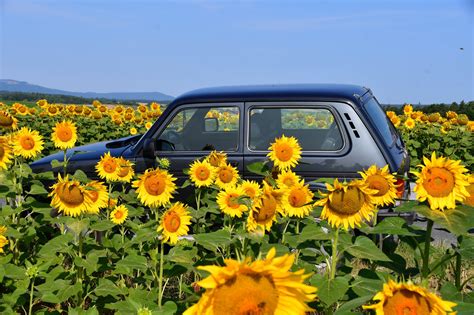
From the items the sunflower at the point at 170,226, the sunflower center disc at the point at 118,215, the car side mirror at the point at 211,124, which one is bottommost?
the sunflower center disc at the point at 118,215

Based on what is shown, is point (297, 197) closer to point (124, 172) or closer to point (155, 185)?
point (155, 185)

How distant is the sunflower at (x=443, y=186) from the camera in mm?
1964

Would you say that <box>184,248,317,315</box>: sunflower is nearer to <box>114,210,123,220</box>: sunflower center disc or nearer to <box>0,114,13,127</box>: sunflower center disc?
<box>114,210,123,220</box>: sunflower center disc

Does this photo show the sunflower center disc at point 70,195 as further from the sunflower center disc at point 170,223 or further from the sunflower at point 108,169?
the sunflower at point 108,169

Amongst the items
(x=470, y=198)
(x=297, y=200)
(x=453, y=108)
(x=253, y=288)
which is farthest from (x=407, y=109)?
(x=253, y=288)

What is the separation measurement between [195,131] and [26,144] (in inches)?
82.0

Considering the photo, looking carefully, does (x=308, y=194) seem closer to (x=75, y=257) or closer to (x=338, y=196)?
(x=338, y=196)

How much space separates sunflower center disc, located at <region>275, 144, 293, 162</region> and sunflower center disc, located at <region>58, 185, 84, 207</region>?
1.64 meters

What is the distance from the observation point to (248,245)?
2.60 metres

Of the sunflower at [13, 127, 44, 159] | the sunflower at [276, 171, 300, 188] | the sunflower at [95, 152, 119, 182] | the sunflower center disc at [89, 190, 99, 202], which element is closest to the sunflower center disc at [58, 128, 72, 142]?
the sunflower at [13, 127, 44, 159]

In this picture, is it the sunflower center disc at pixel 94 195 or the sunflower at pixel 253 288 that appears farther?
the sunflower center disc at pixel 94 195

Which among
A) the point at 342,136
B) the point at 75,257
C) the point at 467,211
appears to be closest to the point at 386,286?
the point at 467,211

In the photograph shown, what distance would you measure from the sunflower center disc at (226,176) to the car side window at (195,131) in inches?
75.7

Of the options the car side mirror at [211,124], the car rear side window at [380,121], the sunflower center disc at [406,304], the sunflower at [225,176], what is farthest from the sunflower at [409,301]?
the car side mirror at [211,124]
